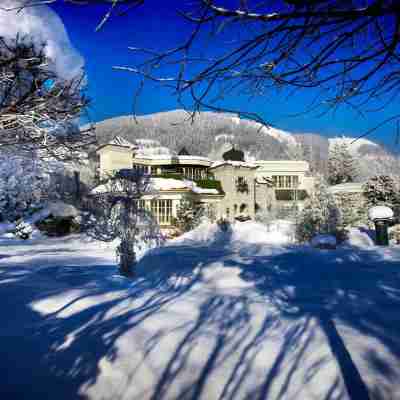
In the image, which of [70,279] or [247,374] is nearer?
[247,374]

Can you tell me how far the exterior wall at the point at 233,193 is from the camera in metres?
28.4

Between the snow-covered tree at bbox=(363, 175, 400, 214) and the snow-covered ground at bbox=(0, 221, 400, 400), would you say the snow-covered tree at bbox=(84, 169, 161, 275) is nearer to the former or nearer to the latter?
the snow-covered ground at bbox=(0, 221, 400, 400)

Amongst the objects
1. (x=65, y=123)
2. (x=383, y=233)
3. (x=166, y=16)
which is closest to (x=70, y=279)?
(x=65, y=123)

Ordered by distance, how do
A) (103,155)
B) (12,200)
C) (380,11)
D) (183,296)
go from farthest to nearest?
(103,155) < (12,200) < (183,296) < (380,11)

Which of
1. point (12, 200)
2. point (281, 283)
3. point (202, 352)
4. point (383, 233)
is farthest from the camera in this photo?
point (12, 200)

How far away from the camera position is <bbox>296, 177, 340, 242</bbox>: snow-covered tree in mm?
15109

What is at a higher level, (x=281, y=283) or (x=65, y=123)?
(x=65, y=123)

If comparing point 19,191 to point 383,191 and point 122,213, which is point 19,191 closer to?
point 122,213

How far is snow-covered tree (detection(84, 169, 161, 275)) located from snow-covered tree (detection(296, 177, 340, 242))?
8.46 metres

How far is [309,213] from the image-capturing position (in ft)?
53.5

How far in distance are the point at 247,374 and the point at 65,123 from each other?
145 inches

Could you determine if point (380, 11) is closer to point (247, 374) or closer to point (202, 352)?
point (247, 374)

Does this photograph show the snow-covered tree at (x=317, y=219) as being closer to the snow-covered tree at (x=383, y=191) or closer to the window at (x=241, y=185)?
the window at (x=241, y=185)

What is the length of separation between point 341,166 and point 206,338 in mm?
50050
